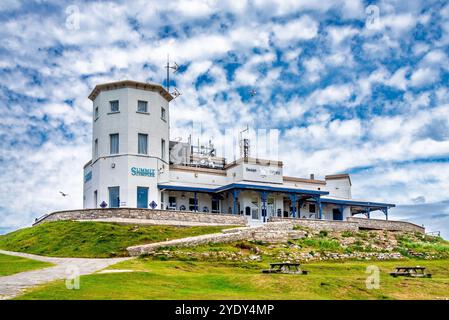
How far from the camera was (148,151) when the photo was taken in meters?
48.4

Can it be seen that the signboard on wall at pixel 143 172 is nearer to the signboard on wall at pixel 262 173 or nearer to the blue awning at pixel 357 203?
the signboard on wall at pixel 262 173

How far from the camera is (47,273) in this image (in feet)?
76.7

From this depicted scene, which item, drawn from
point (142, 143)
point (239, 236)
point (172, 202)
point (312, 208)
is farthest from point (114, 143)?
point (312, 208)

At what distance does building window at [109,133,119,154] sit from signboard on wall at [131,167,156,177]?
7.53ft

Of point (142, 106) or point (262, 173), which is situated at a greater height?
point (142, 106)

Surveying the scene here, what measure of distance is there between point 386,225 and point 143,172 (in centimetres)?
2290

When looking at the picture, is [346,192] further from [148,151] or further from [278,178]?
[148,151]

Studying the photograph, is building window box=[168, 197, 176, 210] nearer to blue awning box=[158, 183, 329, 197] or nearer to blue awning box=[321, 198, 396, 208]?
blue awning box=[158, 183, 329, 197]

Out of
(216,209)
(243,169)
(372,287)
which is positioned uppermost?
(243,169)

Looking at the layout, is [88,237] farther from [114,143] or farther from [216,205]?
[216,205]

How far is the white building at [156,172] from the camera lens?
47406mm

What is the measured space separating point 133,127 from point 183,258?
65.0 feet

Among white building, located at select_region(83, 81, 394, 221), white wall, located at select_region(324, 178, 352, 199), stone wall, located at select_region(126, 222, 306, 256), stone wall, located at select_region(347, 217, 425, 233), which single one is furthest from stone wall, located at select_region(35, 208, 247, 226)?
white wall, located at select_region(324, 178, 352, 199)
